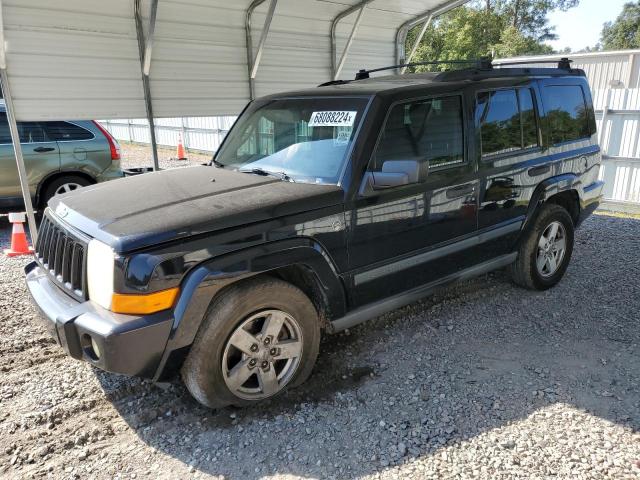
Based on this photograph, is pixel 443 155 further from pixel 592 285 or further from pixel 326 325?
pixel 592 285

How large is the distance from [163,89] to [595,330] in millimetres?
5533

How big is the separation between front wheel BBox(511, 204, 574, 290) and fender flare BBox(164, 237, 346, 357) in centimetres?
241

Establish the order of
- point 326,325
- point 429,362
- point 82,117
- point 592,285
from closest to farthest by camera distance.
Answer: point 326,325
point 429,362
point 592,285
point 82,117

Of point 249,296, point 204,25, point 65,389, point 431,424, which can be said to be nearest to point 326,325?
point 249,296

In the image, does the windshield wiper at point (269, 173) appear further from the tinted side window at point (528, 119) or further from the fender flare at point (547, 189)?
the fender flare at point (547, 189)

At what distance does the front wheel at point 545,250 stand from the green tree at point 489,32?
25.2m

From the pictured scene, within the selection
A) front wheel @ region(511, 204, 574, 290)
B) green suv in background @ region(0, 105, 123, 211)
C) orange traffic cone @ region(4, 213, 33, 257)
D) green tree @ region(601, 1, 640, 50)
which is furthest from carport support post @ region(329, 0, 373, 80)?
green tree @ region(601, 1, 640, 50)

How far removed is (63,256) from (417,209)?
2.37 meters

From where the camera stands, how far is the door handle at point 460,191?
367 cm

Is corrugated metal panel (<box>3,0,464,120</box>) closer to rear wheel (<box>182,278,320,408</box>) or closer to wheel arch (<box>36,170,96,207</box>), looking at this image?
wheel arch (<box>36,170,96,207</box>)

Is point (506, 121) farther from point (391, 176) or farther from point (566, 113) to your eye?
point (391, 176)

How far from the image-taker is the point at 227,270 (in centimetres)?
265

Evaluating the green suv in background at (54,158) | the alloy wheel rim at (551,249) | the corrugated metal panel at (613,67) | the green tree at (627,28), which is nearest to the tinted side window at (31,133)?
the green suv in background at (54,158)

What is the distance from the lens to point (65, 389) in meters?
3.27
